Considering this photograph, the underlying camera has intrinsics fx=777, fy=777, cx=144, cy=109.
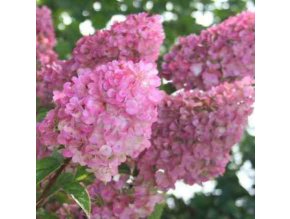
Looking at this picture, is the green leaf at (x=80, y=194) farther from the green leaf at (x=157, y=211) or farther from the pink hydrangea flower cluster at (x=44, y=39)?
the pink hydrangea flower cluster at (x=44, y=39)

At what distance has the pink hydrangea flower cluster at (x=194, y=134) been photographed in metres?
1.23

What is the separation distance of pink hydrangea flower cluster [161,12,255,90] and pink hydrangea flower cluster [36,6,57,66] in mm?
250

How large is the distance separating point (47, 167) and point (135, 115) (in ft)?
0.63

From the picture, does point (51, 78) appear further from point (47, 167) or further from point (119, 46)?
point (47, 167)

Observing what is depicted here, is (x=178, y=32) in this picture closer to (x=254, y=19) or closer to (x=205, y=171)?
(x=254, y=19)

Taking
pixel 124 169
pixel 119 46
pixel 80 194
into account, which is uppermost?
pixel 119 46

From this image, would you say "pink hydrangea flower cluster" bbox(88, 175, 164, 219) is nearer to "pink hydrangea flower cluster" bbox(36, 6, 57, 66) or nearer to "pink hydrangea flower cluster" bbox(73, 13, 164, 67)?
"pink hydrangea flower cluster" bbox(73, 13, 164, 67)

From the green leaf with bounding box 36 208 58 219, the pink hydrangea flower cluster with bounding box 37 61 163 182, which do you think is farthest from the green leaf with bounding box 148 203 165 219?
the pink hydrangea flower cluster with bounding box 37 61 163 182

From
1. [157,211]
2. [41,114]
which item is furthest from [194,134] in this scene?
[41,114]

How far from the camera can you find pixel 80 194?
3.54 ft

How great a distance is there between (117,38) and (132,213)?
274 mm

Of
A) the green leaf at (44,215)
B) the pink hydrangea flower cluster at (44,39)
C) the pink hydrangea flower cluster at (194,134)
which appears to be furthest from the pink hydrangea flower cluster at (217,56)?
the green leaf at (44,215)
